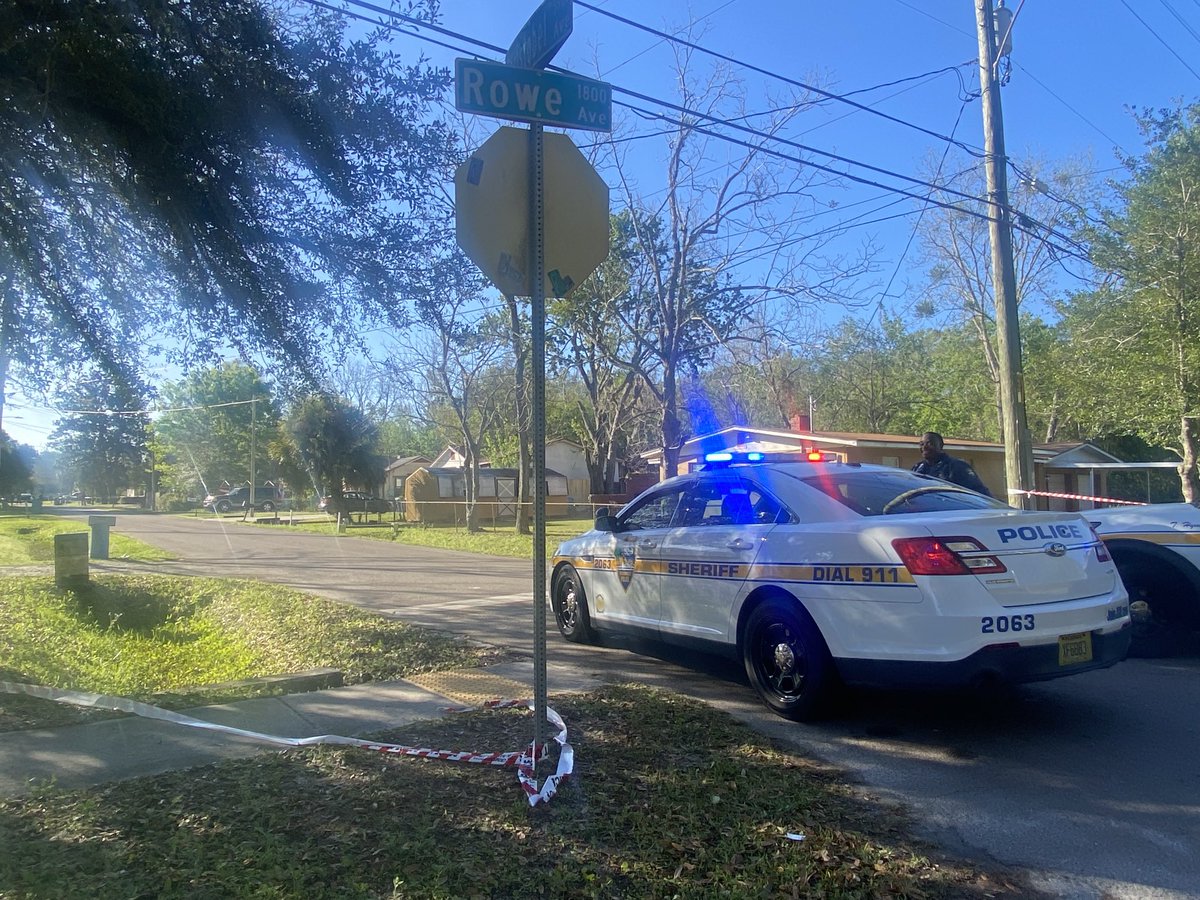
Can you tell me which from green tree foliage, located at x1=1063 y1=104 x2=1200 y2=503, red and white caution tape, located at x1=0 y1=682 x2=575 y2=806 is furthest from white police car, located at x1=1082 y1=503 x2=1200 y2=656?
green tree foliage, located at x1=1063 y1=104 x2=1200 y2=503

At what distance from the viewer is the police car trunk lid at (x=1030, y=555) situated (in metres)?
4.56

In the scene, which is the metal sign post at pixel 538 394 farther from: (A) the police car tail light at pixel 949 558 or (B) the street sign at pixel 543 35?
(A) the police car tail light at pixel 949 558

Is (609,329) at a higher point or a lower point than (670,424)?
higher

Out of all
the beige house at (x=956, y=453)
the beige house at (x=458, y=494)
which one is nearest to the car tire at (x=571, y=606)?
the beige house at (x=956, y=453)

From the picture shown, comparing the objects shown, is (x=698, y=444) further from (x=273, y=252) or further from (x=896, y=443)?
(x=273, y=252)

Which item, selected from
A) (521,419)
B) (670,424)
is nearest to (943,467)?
(670,424)

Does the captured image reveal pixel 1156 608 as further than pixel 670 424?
No

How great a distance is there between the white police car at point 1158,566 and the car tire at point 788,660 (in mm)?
3307

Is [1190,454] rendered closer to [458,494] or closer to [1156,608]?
[1156,608]

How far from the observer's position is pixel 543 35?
13.1 feet

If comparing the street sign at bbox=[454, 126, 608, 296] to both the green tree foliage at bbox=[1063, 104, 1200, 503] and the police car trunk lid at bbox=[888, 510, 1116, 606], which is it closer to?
the police car trunk lid at bbox=[888, 510, 1116, 606]

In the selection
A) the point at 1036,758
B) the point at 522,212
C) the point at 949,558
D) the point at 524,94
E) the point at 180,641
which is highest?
the point at 524,94

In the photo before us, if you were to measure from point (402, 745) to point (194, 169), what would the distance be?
4.58 meters

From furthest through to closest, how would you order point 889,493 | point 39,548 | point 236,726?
1. point 39,548
2. point 889,493
3. point 236,726
